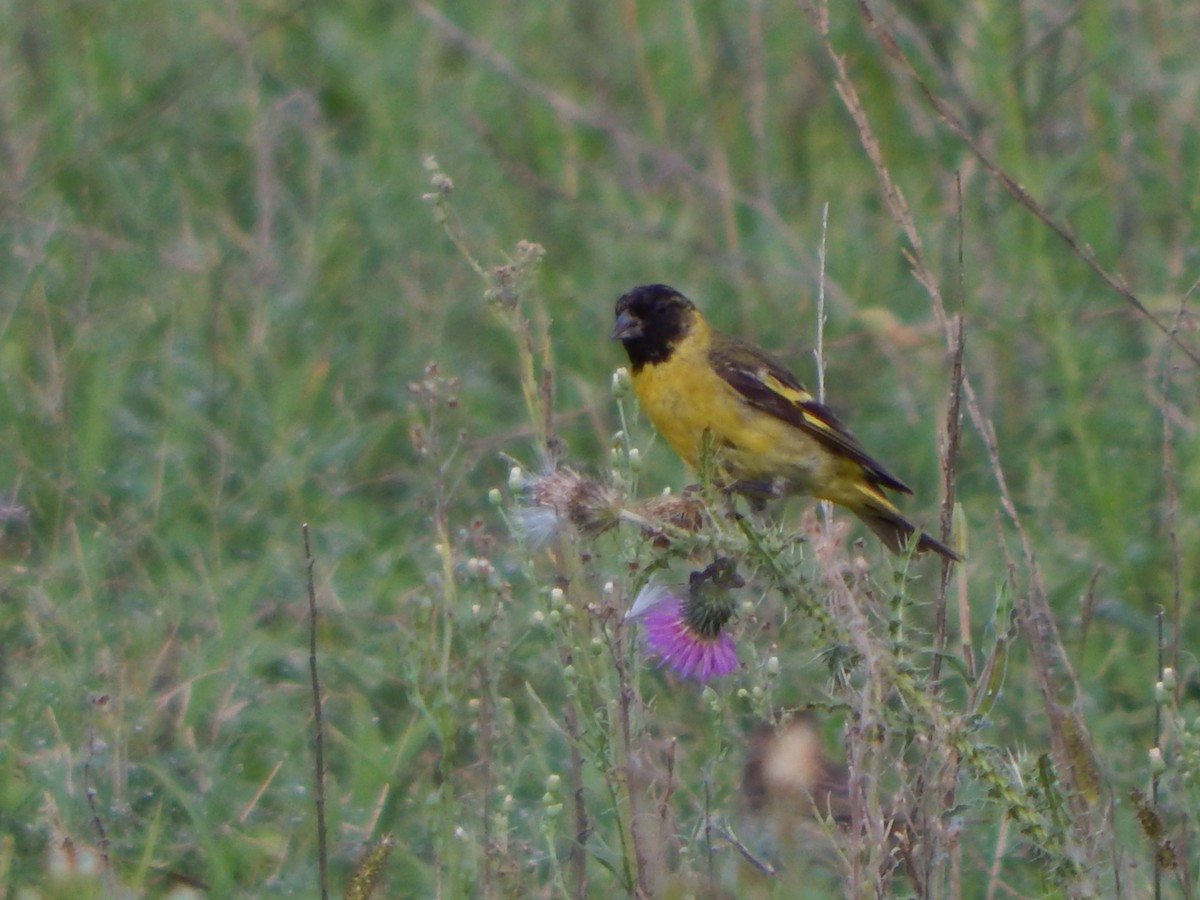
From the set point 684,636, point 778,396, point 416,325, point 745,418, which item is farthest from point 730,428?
point 684,636

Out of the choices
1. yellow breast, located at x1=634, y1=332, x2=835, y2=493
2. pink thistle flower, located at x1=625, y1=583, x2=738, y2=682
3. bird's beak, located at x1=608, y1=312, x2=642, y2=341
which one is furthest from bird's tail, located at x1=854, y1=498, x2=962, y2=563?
pink thistle flower, located at x1=625, y1=583, x2=738, y2=682

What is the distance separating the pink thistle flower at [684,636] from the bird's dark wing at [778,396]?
2.05 metres

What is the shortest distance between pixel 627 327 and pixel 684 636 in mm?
→ 2274

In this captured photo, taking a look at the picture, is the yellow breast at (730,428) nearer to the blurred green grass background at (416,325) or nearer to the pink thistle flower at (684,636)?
the blurred green grass background at (416,325)

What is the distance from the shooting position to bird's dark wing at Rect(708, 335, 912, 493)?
5262mm

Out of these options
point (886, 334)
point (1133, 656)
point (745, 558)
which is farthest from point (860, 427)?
point (745, 558)

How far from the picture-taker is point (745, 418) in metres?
5.26

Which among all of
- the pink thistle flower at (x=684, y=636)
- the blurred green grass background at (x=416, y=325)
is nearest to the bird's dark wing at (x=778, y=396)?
the blurred green grass background at (x=416, y=325)

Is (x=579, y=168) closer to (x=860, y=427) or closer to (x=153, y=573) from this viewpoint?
(x=860, y=427)

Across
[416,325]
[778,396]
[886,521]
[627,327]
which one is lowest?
[416,325]

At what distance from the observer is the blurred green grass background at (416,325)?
4531 millimetres

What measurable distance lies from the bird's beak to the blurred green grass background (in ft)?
2.17

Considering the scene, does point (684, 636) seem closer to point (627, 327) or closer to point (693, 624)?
point (693, 624)

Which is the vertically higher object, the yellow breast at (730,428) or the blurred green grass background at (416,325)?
the yellow breast at (730,428)
